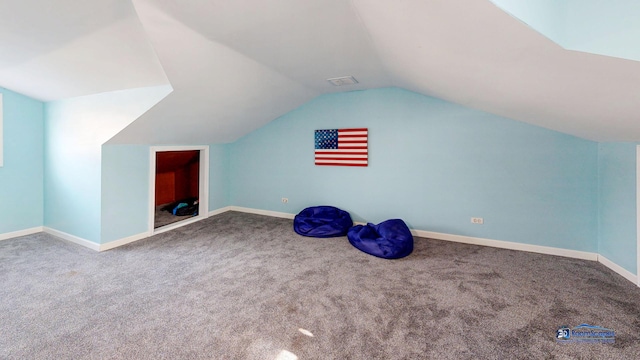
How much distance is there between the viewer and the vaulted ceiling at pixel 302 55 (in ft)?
4.99

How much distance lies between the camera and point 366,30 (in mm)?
2229

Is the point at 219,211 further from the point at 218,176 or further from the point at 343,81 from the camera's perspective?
the point at 343,81

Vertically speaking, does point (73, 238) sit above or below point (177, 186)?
below

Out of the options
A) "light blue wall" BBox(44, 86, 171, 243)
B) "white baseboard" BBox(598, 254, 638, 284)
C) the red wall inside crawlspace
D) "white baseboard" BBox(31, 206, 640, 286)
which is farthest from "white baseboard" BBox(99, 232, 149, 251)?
"white baseboard" BBox(598, 254, 638, 284)

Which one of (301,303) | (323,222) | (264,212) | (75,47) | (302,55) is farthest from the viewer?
(264,212)

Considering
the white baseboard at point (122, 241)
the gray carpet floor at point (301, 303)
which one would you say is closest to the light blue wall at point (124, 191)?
the white baseboard at point (122, 241)

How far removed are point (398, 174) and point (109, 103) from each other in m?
4.12

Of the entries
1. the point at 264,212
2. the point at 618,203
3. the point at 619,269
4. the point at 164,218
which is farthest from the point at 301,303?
the point at 164,218

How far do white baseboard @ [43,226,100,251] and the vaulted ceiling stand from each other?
143cm

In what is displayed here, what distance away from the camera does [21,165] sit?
3947 millimetres

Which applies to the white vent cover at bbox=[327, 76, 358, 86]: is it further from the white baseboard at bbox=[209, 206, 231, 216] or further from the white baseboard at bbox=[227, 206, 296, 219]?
the white baseboard at bbox=[209, 206, 231, 216]

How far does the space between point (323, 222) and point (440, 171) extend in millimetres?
1958

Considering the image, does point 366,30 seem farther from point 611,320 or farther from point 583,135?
point 611,320

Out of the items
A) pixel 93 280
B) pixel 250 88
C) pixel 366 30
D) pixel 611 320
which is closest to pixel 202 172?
pixel 250 88
